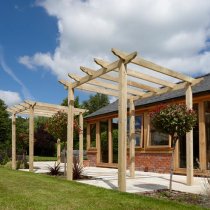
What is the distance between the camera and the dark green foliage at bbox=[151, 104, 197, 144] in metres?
8.83

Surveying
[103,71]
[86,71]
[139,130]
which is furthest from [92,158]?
[103,71]

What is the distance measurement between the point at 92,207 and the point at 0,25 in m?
12.6

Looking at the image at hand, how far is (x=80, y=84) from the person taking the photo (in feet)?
37.2

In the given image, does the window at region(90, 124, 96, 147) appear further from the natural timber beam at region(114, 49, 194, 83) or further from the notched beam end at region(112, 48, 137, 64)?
the notched beam end at region(112, 48, 137, 64)

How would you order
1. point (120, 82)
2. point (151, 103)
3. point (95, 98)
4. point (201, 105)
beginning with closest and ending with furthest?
point (120, 82)
point (201, 105)
point (151, 103)
point (95, 98)

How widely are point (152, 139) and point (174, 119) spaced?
7268mm

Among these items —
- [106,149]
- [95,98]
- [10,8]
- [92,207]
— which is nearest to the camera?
[92,207]

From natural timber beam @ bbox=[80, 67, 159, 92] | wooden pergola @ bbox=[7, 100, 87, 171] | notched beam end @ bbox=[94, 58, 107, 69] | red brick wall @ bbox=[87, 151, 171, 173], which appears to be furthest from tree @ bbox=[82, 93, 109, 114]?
notched beam end @ bbox=[94, 58, 107, 69]

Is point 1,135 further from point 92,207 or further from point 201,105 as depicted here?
point 92,207

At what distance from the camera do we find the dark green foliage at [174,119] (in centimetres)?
883

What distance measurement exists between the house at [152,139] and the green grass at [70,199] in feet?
8.35

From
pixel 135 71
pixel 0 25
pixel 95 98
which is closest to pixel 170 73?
pixel 135 71

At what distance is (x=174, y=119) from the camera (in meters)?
8.80

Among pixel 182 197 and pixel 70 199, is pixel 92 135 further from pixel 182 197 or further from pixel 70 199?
pixel 70 199
